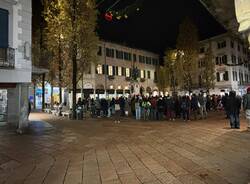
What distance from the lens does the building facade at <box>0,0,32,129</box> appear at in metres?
12.9

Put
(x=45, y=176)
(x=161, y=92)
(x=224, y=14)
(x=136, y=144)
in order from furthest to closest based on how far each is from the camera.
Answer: (x=161, y=92) → (x=136, y=144) → (x=45, y=176) → (x=224, y=14)

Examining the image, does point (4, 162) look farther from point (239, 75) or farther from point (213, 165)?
point (239, 75)

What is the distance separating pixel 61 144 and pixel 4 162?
277cm

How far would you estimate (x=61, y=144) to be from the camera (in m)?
10.2

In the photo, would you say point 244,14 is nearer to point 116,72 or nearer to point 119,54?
point 116,72

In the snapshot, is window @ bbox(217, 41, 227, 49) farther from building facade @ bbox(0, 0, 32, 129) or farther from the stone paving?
building facade @ bbox(0, 0, 32, 129)

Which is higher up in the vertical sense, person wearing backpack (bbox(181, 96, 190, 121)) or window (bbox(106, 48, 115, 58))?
window (bbox(106, 48, 115, 58))

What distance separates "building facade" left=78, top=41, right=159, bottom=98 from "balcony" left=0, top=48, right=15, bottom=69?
2488cm

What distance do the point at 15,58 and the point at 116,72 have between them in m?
33.5

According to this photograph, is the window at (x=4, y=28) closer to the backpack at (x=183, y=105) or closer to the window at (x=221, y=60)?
the backpack at (x=183, y=105)

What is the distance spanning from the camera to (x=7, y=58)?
13.0m

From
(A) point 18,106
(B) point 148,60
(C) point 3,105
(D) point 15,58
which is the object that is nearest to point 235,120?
(A) point 18,106

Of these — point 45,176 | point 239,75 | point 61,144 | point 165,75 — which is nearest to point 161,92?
point 165,75

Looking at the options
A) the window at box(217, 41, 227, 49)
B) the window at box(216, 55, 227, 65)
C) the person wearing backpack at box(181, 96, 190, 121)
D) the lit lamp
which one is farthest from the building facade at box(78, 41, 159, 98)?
the lit lamp
